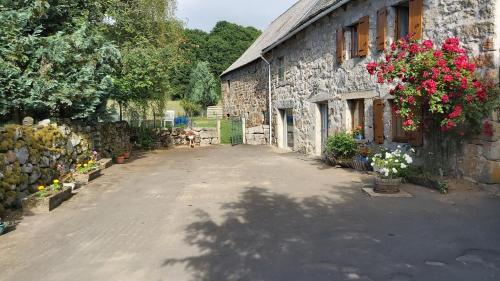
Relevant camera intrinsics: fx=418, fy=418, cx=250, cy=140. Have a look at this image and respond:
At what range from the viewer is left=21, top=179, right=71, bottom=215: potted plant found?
25.4 feet

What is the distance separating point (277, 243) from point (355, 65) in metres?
8.54

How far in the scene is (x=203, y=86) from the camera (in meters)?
53.1

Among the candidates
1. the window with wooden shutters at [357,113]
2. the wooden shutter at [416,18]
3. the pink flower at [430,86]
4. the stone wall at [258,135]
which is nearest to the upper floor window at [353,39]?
the window with wooden shutters at [357,113]

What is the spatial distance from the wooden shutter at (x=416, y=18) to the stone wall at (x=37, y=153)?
902 cm

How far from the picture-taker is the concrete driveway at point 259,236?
15.3 feet

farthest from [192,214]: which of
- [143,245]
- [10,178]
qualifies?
[10,178]

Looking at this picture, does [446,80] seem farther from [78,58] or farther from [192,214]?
[78,58]

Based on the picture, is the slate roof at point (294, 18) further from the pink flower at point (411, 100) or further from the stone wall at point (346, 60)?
the pink flower at point (411, 100)

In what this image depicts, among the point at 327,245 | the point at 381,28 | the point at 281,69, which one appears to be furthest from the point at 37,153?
the point at 281,69

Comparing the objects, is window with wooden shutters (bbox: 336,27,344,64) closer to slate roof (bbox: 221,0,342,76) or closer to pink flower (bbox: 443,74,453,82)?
slate roof (bbox: 221,0,342,76)

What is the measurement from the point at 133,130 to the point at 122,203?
13515mm

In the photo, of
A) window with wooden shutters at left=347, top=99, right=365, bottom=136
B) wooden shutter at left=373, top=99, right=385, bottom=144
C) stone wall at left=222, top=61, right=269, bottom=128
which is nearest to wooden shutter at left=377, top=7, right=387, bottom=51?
wooden shutter at left=373, top=99, right=385, bottom=144

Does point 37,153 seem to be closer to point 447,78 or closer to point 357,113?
point 447,78

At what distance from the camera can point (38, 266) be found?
5.04m
